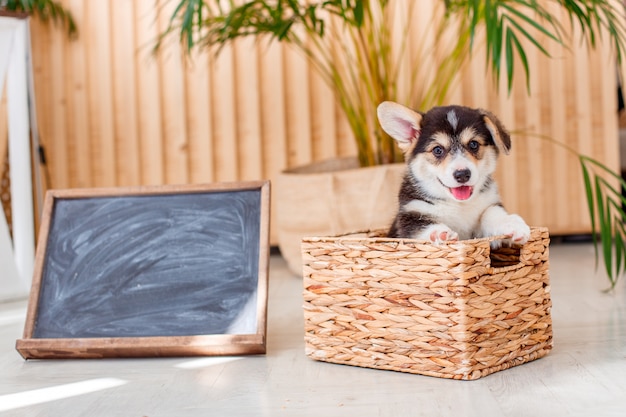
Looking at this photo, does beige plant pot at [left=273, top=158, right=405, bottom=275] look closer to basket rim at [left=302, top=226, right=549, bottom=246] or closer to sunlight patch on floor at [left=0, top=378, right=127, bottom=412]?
basket rim at [left=302, top=226, right=549, bottom=246]

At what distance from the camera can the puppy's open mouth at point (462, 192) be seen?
5.24 ft

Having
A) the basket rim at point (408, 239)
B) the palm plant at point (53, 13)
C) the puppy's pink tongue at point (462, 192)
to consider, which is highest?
the palm plant at point (53, 13)

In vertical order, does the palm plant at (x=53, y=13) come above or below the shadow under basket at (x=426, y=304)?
above

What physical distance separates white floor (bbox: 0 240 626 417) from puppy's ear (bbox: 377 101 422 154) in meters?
0.54

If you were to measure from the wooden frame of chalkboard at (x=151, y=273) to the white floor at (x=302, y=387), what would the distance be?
0.17 feet

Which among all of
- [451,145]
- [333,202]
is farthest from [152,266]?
[333,202]

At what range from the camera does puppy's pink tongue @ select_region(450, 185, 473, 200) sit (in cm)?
160

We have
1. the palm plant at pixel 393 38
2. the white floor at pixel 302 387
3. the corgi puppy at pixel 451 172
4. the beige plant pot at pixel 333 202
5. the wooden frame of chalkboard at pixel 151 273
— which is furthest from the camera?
the beige plant pot at pixel 333 202

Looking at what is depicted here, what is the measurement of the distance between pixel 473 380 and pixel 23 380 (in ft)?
3.23

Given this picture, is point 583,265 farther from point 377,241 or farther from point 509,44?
point 377,241

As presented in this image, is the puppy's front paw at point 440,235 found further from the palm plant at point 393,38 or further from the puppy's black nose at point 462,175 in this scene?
the palm plant at point 393,38

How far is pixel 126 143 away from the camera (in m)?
3.90

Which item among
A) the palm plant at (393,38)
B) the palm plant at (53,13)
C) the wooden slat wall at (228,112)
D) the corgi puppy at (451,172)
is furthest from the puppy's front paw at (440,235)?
the palm plant at (53,13)

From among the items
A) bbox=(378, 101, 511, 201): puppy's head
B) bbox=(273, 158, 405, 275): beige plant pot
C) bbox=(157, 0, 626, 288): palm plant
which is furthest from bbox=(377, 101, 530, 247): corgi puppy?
bbox=(273, 158, 405, 275): beige plant pot
